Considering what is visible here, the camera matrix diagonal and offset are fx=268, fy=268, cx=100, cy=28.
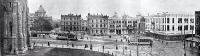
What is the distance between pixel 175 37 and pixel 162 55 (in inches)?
1247

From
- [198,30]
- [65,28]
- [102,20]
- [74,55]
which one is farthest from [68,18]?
[74,55]

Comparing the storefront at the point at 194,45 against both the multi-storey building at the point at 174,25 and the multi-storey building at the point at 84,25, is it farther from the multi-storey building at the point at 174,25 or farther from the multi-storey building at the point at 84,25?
the multi-storey building at the point at 84,25

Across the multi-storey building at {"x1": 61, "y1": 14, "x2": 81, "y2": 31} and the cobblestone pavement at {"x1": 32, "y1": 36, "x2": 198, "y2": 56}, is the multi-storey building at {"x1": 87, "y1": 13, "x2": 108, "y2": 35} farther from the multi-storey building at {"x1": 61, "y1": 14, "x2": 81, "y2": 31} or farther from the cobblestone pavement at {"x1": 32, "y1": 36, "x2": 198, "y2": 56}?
the cobblestone pavement at {"x1": 32, "y1": 36, "x2": 198, "y2": 56}

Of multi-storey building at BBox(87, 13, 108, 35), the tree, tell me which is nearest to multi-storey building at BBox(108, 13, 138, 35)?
multi-storey building at BBox(87, 13, 108, 35)

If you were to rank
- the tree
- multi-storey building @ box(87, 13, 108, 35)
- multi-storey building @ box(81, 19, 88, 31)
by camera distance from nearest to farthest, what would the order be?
multi-storey building @ box(87, 13, 108, 35) < multi-storey building @ box(81, 19, 88, 31) < the tree

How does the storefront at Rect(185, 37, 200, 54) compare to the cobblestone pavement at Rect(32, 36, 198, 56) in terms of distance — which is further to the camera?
the storefront at Rect(185, 37, 200, 54)

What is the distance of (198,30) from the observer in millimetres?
62562

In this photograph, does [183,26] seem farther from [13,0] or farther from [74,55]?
[13,0]

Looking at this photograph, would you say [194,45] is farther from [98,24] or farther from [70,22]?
[70,22]

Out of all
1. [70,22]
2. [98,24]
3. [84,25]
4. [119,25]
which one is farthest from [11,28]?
[84,25]

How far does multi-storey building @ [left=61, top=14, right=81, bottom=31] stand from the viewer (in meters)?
108

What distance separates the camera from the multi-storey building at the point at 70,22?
356ft

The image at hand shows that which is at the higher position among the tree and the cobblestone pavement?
the tree

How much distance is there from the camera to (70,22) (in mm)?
108500
